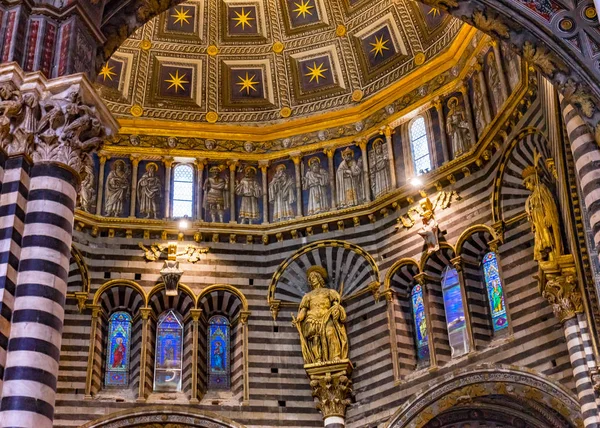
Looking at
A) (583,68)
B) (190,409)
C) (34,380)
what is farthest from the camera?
(190,409)

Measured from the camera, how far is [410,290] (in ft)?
80.3

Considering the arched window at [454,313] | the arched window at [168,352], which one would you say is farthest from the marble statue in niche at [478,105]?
the arched window at [168,352]

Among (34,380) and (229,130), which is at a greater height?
(229,130)

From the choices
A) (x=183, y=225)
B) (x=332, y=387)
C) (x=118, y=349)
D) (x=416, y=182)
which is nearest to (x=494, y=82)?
(x=416, y=182)

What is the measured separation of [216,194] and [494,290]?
28.0ft

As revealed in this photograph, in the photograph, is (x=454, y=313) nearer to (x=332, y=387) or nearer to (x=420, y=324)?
(x=420, y=324)

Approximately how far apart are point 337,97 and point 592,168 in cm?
1226

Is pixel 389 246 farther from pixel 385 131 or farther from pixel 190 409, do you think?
pixel 190 409

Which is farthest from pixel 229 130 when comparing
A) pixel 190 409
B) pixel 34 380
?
pixel 34 380

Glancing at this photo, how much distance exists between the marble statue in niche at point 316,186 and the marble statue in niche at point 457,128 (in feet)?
12.8

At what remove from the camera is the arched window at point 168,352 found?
24.2 metres

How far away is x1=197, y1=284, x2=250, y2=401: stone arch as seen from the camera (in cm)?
2411

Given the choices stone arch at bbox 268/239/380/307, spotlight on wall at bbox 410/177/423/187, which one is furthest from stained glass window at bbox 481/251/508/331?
stone arch at bbox 268/239/380/307

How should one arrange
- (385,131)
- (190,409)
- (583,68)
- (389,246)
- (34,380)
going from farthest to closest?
(385,131) < (389,246) < (190,409) < (583,68) < (34,380)
